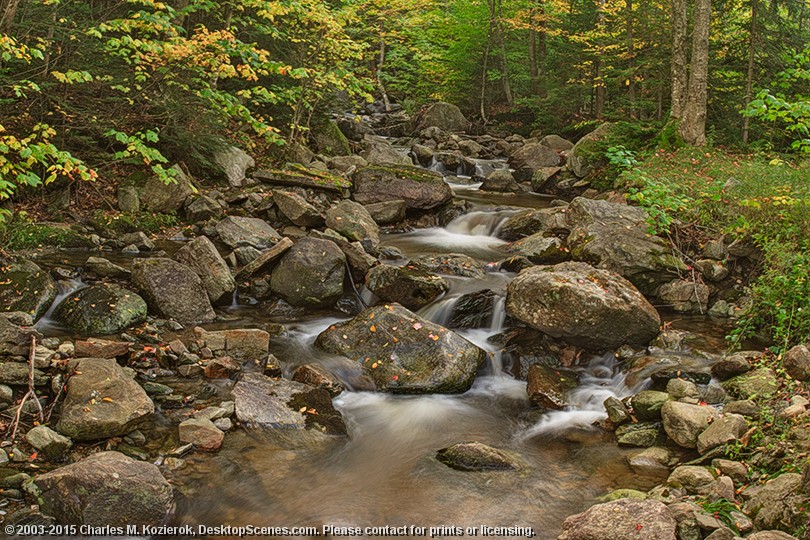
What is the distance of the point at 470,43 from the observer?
25.6 m

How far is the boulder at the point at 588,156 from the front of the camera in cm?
1590

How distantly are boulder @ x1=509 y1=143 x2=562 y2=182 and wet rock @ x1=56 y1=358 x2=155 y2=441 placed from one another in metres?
14.6

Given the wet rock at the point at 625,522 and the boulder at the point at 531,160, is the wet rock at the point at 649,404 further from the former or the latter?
the boulder at the point at 531,160

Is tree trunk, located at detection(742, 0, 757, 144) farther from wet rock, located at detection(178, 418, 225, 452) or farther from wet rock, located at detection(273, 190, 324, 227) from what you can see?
wet rock, located at detection(178, 418, 225, 452)

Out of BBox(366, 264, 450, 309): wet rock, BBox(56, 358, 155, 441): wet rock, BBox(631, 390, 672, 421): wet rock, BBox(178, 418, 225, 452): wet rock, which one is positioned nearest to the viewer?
BBox(56, 358, 155, 441): wet rock

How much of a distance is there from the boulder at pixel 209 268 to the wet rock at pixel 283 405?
2405mm

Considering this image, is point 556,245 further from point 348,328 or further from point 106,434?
point 106,434

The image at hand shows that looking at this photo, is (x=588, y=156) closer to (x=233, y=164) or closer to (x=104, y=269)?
(x=233, y=164)

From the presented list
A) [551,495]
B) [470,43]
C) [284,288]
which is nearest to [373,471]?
[551,495]

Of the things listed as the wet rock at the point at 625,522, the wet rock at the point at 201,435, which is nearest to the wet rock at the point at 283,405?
the wet rock at the point at 201,435

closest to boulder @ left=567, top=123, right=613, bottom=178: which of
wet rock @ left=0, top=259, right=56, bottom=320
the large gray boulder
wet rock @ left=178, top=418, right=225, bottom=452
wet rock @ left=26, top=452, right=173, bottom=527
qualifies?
the large gray boulder

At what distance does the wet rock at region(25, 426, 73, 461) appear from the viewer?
181 inches

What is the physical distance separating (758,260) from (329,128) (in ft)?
38.0

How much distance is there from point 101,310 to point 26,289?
97cm
